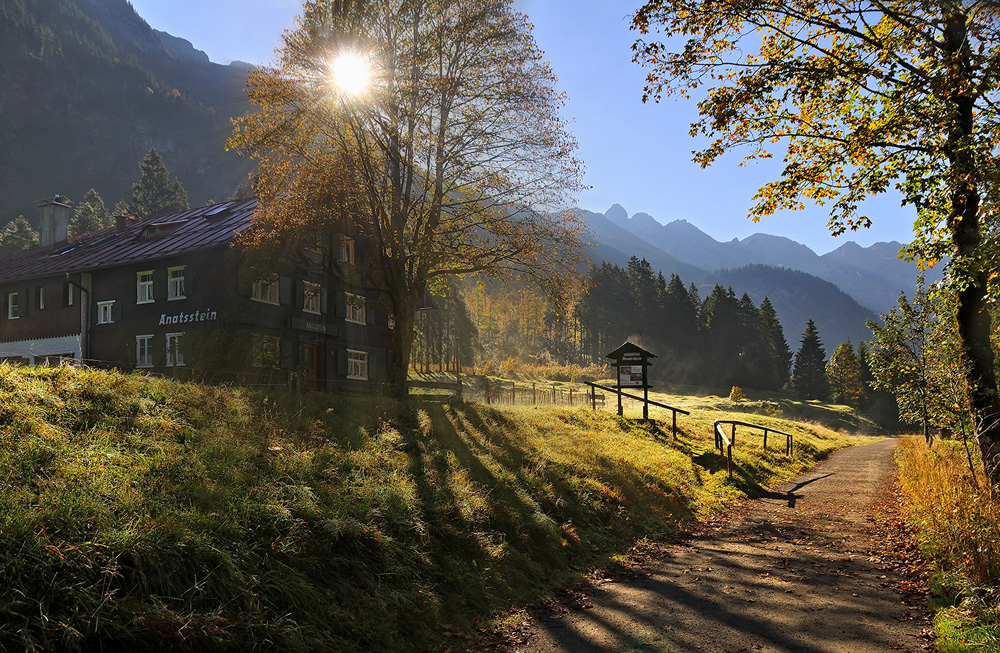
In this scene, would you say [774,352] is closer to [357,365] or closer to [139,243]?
[357,365]

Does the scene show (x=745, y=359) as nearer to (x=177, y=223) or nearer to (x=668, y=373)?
(x=668, y=373)

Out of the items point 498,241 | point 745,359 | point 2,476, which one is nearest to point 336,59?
point 498,241

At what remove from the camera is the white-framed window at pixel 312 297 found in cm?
3055

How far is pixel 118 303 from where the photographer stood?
2930cm

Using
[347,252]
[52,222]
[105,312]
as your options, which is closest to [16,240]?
[52,222]

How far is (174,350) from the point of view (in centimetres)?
2666

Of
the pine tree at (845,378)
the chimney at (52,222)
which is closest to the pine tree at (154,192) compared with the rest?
the chimney at (52,222)

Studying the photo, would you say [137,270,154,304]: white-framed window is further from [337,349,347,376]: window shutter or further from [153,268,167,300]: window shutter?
[337,349,347,376]: window shutter

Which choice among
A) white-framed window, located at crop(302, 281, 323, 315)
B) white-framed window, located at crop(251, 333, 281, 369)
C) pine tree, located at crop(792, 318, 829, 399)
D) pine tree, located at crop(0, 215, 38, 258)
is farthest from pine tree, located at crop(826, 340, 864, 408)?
pine tree, located at crop(0, 215, 38, 258)

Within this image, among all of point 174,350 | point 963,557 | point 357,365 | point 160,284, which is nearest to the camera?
point 963,557

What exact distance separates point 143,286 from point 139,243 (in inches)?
137

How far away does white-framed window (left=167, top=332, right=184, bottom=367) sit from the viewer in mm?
26281

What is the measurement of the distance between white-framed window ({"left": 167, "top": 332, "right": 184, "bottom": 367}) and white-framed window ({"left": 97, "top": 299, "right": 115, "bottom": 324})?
4.32 metres

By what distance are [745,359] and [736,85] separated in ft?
330
